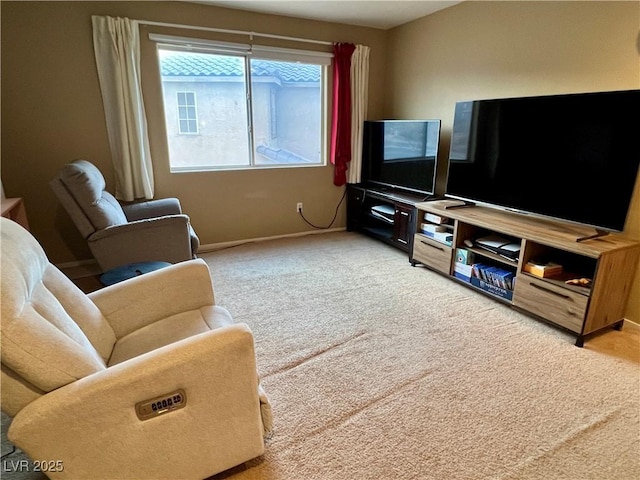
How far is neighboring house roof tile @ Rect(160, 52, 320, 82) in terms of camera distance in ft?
11.3

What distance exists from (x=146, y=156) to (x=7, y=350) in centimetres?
279

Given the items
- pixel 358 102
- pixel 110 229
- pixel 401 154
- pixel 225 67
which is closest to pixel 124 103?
pixel 225 67

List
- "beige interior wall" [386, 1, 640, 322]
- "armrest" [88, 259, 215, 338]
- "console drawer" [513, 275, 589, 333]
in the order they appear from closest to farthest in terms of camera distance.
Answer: "armrest" [88, 259, 215, 338] < "console drawer" [513, 275, 589, 333] < "beige interior wall" [386, 1, 640, 322]

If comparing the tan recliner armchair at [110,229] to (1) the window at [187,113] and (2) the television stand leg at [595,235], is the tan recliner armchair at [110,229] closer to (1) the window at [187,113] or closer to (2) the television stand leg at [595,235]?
(1) the window at [187,113]

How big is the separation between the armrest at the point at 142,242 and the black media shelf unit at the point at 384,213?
2013mm

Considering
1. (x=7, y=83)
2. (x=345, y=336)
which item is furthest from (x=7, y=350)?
(x=7, y=83)

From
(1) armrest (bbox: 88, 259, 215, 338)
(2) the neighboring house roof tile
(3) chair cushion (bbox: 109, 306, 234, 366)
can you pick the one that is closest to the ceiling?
(2) the neighboring house roof tile

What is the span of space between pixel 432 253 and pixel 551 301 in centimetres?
105

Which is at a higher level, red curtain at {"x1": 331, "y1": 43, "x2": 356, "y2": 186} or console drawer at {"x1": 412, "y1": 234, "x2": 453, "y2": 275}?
red curtain at {"x1": 331, "y1": 43, "x2": 356, "y2": 186}

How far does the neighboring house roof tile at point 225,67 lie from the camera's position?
3.46 m

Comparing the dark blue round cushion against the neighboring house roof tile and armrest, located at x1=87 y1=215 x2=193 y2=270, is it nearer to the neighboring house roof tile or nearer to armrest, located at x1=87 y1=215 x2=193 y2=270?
armrest, located at x1=87 y1=215 x2=193 y2=270

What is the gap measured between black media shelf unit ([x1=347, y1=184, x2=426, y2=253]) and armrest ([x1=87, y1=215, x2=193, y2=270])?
2.01m

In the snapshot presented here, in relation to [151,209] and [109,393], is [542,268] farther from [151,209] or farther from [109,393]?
[151,209]

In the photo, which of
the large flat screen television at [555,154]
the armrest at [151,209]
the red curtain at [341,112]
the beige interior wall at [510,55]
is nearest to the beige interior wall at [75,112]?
the red curtain at [341,112]
